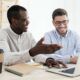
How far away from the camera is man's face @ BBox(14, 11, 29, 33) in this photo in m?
2.09

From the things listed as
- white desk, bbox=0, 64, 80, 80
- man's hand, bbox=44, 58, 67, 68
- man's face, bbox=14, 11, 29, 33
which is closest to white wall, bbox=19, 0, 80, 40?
man's face, bbox=14, 11, 29, 33

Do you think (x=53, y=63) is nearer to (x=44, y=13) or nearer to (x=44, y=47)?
(x=44, y=47)

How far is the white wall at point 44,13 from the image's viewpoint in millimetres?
3123

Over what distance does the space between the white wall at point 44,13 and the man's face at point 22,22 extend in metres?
0.91

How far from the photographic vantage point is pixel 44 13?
330cm

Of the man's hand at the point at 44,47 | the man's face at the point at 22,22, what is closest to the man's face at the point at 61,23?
the man's face at the point at 22,22

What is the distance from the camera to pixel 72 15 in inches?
141

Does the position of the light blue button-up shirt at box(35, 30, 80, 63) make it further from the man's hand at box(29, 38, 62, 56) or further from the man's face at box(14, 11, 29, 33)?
the man's hand at box(29, 38, 62, 56)

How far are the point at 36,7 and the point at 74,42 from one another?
42.0 inches

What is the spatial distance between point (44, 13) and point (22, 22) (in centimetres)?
126

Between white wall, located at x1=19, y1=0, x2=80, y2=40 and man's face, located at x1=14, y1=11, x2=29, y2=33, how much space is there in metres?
0.91

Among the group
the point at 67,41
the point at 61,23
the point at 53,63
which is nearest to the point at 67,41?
the point at 67,41

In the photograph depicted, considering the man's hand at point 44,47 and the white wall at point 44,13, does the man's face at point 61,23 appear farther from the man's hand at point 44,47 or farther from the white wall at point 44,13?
the man's hand at point 44,47

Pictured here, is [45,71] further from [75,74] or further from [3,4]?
[3,4]
